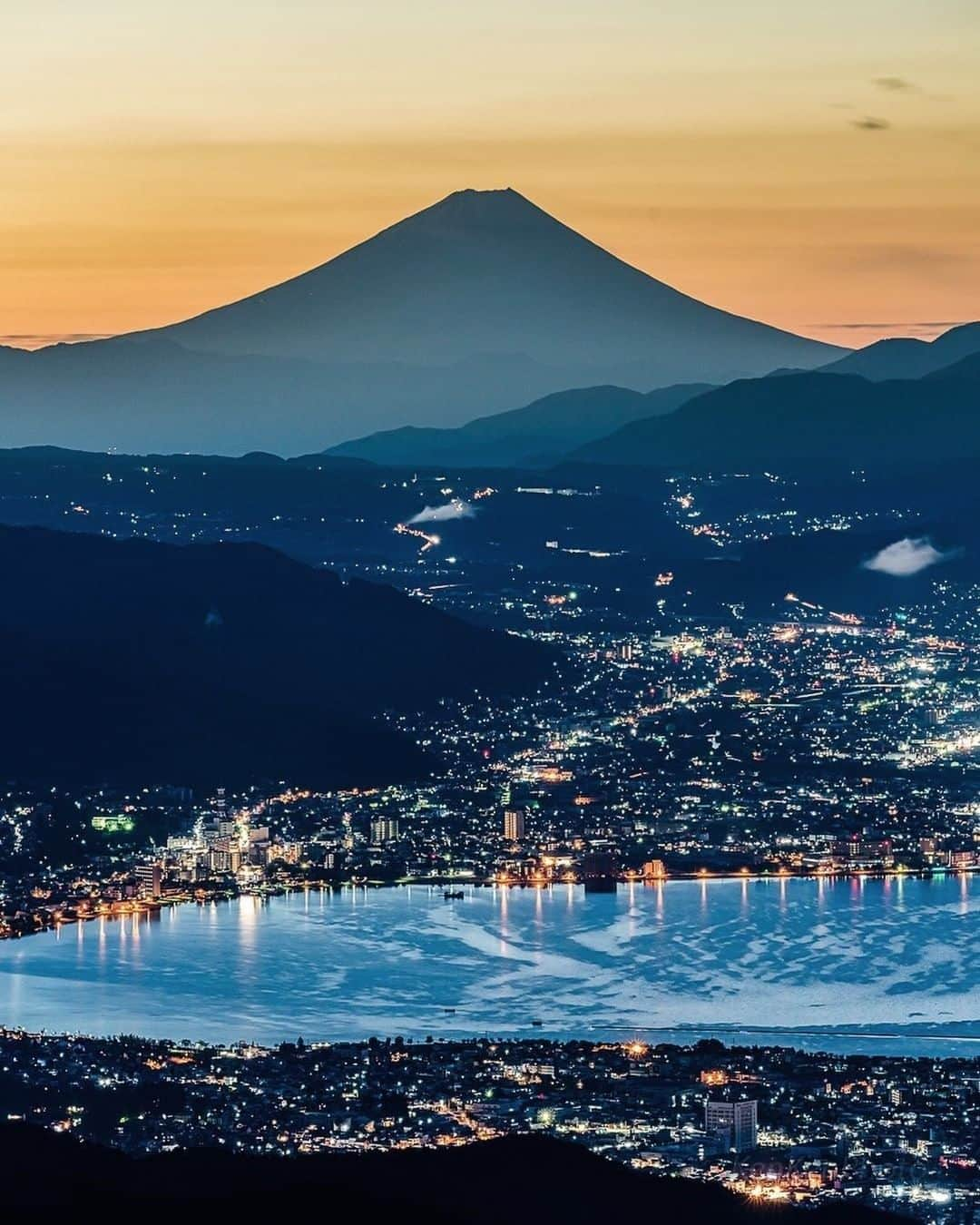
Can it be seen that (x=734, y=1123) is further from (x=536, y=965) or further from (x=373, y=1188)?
(x=536, y=965)

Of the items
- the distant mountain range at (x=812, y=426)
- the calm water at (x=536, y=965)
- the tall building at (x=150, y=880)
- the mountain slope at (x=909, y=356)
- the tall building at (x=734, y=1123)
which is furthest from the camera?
the mountain slope at (x=909, y=356)

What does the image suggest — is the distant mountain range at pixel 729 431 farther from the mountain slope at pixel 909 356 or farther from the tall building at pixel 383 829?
the tall building at pixel 383 829

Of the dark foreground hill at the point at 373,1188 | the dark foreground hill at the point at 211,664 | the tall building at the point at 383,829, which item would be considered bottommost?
the dark foreground hill at the point at 373,1188

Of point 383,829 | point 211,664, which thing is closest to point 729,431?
point 211,664

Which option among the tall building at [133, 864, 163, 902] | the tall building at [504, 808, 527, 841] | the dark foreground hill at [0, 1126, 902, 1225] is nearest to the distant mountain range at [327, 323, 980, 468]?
the tall building at [504, 808, 527, 841]

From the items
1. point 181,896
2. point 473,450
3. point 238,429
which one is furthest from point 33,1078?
point 238,429

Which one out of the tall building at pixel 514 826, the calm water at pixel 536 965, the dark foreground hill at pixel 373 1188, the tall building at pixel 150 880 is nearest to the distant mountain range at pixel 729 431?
the tall building at pixel 514 826
